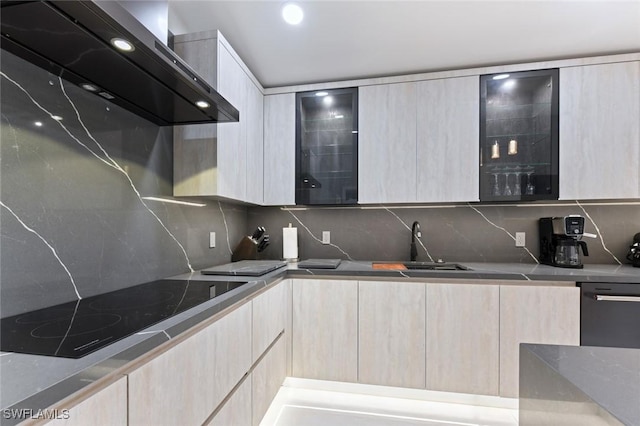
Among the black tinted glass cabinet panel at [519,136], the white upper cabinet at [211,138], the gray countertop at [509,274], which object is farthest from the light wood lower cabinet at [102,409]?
the black tinted glass cabinet panel at [519,136]

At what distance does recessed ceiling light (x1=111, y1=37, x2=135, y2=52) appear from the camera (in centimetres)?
88

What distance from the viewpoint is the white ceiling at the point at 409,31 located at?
5.32 ft

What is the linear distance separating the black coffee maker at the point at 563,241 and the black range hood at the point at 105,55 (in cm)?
231

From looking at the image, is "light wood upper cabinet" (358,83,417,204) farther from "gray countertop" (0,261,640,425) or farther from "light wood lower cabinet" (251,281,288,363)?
"gray countertop" (0,261,640,425)

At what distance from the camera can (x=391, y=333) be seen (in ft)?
6.46

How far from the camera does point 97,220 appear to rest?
1.27 metres

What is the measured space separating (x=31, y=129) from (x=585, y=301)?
2.81m

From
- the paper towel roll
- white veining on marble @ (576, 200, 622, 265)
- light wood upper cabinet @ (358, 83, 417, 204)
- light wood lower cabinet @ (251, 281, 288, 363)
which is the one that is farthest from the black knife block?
white veining on marble @ (576, 200, 622, 265)

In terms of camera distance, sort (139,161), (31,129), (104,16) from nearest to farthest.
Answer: (104,16)
(31,129)
(139,161)

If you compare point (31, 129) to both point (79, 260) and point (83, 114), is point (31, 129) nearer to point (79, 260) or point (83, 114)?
point (83, 114)

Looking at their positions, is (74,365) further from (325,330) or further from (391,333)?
(391,333)

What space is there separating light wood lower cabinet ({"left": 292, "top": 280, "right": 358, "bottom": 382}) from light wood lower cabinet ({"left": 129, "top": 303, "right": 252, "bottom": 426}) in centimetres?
67

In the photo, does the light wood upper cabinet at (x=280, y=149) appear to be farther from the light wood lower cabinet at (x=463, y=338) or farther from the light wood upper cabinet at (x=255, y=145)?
the light wood lower cabinet at (x=463, y=338)

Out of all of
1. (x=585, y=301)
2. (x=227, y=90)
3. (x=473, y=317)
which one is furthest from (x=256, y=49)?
(x=585, y=301)
